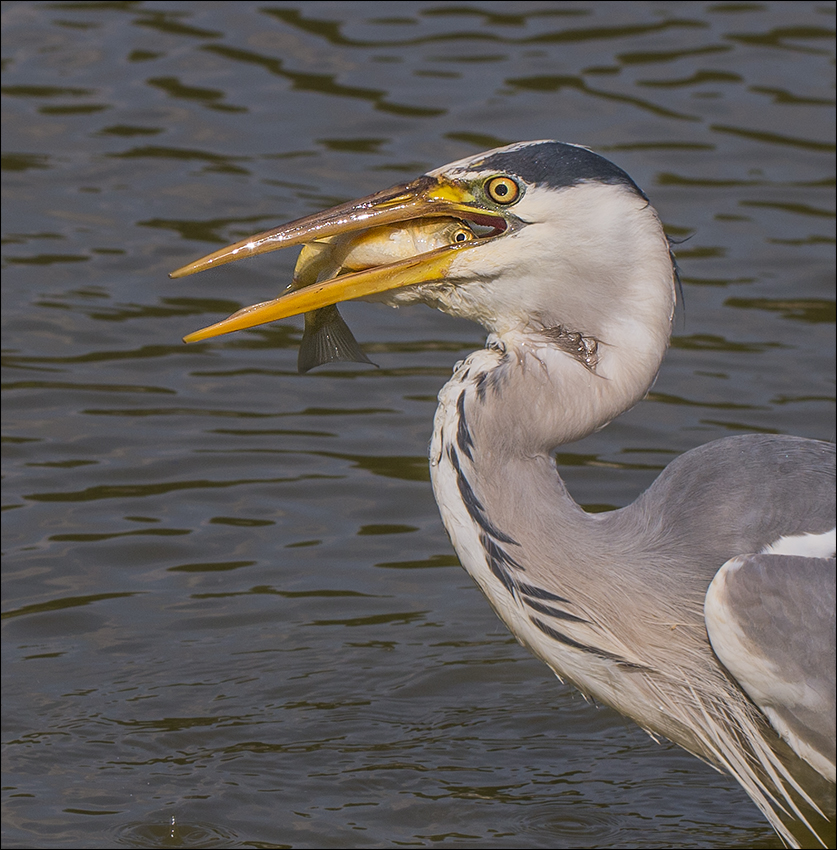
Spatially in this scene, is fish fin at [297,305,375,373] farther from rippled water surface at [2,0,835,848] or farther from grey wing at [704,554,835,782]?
grey wing at [704,554,835,782]

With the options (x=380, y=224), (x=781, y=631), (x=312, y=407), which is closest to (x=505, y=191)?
(x=380, y=224)

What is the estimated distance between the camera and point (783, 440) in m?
4.37

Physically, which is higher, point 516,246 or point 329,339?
point 516,246

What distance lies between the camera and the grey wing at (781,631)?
3.90 m

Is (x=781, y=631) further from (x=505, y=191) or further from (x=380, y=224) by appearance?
(x=380, y=224)

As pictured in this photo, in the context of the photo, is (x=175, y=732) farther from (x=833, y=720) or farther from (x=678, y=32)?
(x=678, y=32)

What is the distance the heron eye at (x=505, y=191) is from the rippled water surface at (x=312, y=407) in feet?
Answer: 5.19

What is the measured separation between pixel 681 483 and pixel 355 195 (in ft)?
17.8

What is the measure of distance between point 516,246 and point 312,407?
3617mm

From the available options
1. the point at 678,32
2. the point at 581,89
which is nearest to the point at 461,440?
the point at 581,89

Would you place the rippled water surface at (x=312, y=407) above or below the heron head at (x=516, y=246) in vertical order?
below

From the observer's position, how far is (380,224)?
169 inches

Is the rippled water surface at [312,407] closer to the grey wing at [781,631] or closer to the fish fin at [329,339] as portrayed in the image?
the fish fin at [329,339]

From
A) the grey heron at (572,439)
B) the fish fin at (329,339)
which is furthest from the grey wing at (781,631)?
the fish fin at (329,339)
